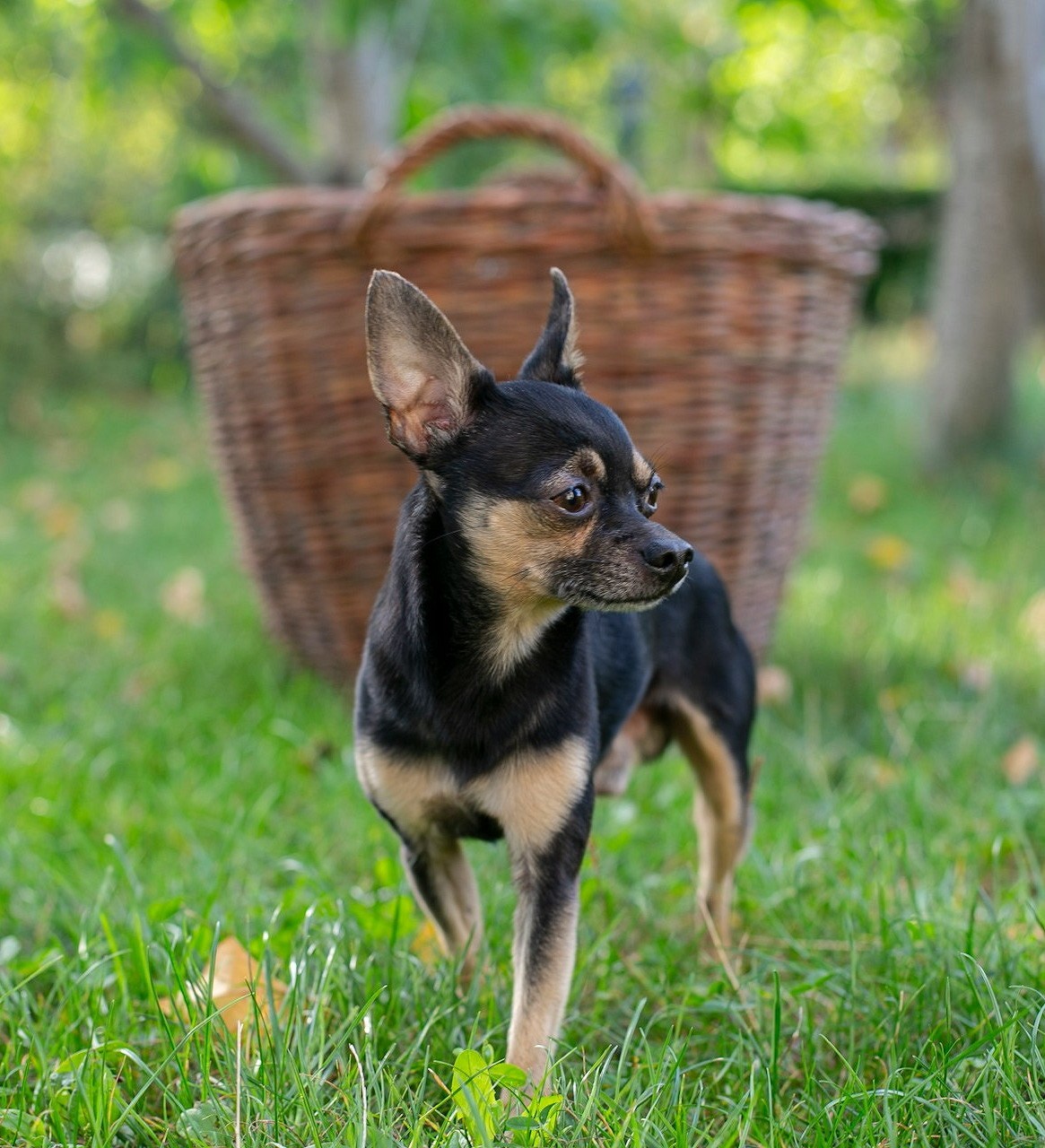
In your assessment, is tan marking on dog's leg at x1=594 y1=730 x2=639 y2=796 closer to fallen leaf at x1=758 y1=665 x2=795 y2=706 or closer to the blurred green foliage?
fallen leaf at x1=758 y1=665 x2=795 y2=706

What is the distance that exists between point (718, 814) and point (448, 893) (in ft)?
2.20

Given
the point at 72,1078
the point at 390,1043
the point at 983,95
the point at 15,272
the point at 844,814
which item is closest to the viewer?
the point at 72,1078

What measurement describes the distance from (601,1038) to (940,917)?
0.69m

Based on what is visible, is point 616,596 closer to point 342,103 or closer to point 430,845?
point 430,845

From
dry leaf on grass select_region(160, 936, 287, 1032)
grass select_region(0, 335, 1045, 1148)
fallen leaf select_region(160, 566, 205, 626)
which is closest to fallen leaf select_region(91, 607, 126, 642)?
grass select_region(0, 335, 1045, 1148)

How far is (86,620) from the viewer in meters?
5.28

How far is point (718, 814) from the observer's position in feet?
8.99

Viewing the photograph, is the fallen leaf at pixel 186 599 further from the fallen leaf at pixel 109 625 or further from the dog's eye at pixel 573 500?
the dog's eye at pixel 573 500

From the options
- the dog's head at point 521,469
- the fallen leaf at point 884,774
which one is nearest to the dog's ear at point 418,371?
the dog's head at point 521,469

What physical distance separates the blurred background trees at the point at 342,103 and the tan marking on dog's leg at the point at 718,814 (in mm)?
3221

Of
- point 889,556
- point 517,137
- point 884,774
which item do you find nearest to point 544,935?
point 884,774

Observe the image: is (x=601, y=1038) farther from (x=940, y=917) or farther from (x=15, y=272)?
(x=15, y=272)

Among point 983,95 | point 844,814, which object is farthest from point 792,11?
point 844,814

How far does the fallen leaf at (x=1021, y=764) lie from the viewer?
346 cm
